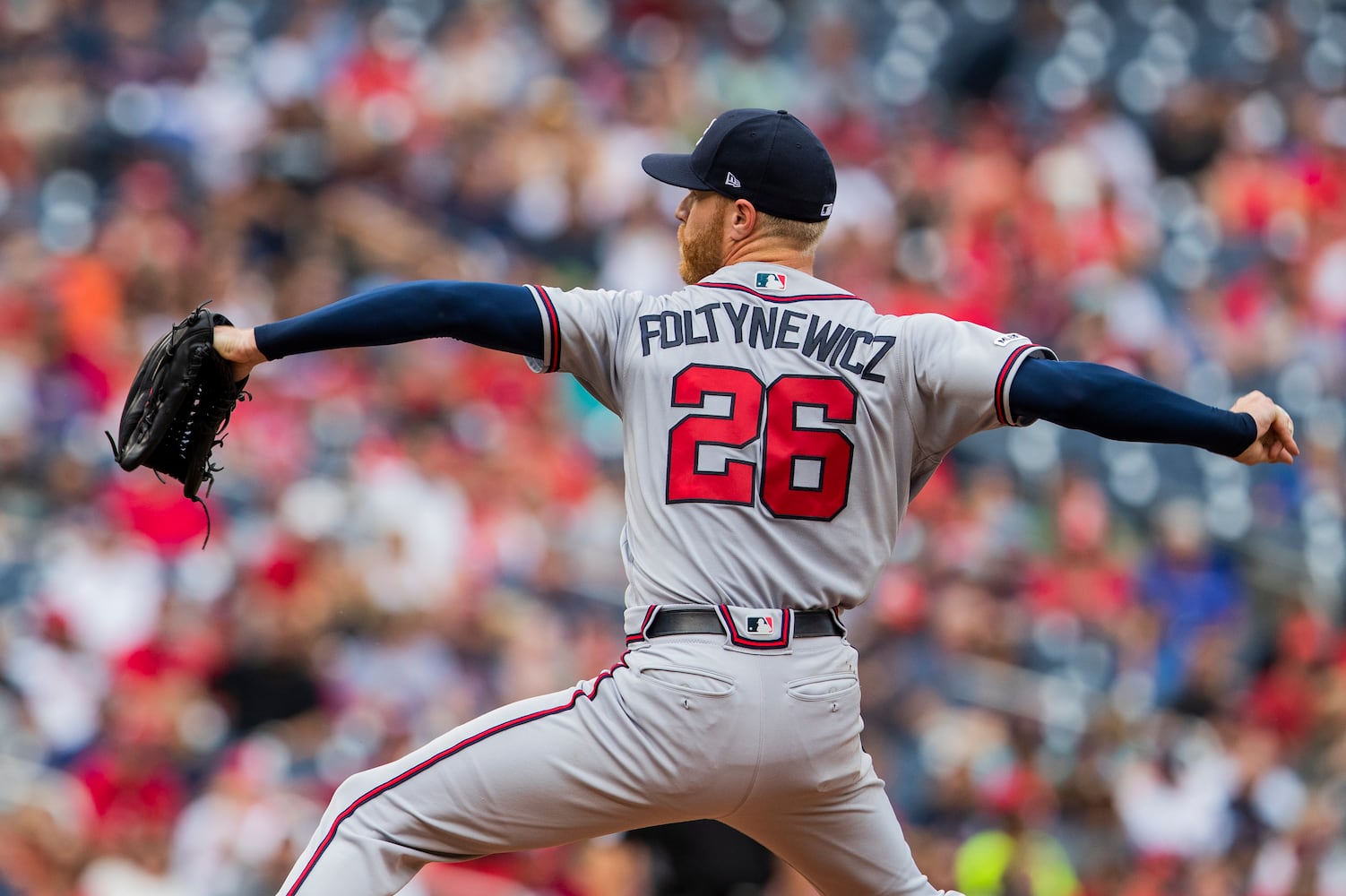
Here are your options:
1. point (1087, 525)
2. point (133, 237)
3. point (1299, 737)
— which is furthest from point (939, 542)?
point (133, 237)

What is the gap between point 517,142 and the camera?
10.7 metres

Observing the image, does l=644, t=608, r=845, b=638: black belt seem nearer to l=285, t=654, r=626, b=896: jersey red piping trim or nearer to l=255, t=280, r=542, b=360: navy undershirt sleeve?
l=285, t=654, r=626, b=896: jersey red piping trim

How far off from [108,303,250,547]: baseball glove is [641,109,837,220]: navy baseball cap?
984 millimetres

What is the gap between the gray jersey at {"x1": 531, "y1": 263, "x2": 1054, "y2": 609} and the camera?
3.31m

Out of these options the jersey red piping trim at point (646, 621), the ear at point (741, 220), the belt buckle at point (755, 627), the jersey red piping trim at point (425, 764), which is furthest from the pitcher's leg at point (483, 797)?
the ear at point (741, 220)

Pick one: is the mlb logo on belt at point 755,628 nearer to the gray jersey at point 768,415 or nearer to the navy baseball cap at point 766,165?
the gray jersey at point 768,415

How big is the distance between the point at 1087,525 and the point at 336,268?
4358 mm

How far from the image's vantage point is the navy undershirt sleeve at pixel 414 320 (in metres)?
3.24

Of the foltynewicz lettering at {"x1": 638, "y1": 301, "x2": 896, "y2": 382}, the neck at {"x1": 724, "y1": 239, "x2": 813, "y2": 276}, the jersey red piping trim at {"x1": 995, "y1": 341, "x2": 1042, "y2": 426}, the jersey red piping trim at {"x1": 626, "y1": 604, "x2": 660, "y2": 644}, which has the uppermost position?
the neck at {"x1": 724, "y1": 239, "x2": 813, "y2": 276}

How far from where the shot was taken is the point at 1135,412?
125 inches

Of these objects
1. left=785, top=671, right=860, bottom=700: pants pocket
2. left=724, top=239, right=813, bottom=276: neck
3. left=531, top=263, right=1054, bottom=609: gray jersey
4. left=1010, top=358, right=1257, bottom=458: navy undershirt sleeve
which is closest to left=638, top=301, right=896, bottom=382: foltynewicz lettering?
left=531, top=263, right=1054, bottom=609: gray jersey

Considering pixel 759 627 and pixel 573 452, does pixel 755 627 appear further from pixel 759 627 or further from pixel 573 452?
pixel 573 452

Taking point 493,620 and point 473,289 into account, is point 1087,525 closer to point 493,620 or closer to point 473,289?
point 493,620

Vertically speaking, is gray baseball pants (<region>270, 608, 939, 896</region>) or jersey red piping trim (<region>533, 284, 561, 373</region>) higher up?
jersey red piping trim (<region>533, 284, 561, 373</region>)
